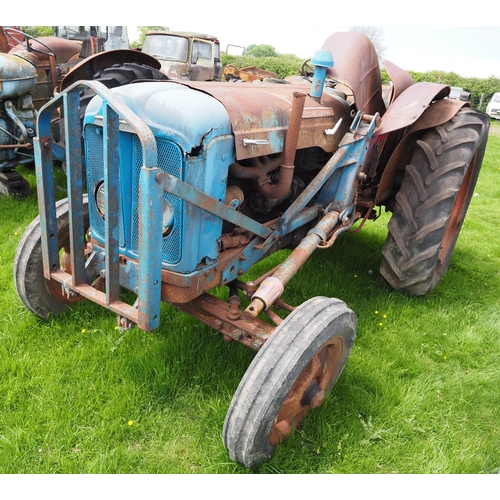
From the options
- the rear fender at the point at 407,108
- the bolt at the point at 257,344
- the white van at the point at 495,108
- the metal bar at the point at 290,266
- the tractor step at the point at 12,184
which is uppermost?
the rear fender at the point at 407,108

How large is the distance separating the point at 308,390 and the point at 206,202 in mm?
1029

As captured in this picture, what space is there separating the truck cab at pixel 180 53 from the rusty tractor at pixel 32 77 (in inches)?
27.9

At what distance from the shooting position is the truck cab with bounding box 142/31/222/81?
7859 mm

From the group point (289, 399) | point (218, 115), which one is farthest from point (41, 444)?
point (218, 115)

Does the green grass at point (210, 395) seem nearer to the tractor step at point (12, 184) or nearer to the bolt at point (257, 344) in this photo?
the bolt at point (257, 344)

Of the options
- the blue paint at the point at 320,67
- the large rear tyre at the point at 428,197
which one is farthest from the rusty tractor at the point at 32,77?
the large rear tyre at the point at 428,197

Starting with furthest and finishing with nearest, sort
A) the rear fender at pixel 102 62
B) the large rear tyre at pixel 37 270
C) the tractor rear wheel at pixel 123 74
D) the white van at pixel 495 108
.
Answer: the white van at pixel 495 108 → the tractor rear wheel at pixel 123 74 → the rear fender at pixel 102 62 → the large rear tyre at pixel 37 270

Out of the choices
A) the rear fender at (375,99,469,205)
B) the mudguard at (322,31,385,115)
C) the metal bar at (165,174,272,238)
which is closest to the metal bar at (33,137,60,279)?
the metal bar at (165,174,272,238)

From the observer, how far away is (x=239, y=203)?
7.65 feet

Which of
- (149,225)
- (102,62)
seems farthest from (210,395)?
(102,62)

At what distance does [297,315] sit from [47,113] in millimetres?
1480

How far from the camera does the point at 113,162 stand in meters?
1.89

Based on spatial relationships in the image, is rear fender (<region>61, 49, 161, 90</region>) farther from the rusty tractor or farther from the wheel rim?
the wheel rim

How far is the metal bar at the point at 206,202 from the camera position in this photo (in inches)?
72.1
